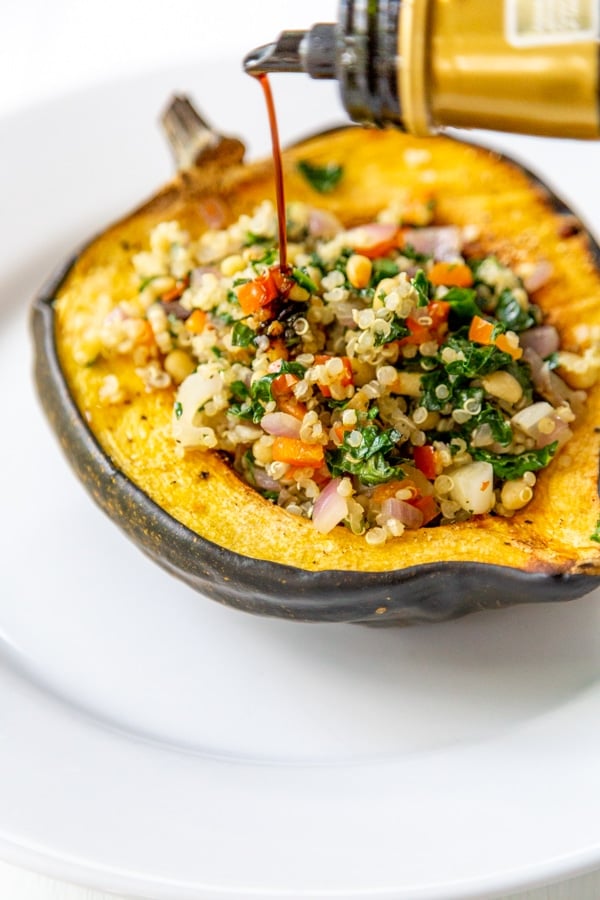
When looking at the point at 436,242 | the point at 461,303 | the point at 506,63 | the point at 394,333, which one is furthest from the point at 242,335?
the point at 506,63

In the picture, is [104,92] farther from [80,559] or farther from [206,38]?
[80,559]

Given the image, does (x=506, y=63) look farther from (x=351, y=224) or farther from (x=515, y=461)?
(x=351, y=224)

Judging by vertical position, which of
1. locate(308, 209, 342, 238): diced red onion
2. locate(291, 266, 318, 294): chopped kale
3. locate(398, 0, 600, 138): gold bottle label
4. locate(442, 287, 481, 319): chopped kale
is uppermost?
locate(398, 0, 600, 138): gold bottle label

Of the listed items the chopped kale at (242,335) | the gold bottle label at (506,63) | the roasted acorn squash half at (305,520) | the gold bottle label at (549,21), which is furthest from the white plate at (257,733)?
the gold bottle label at (549,21)

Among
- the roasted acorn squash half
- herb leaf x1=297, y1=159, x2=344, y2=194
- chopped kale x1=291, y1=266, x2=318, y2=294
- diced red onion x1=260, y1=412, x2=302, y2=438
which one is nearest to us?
the roasted acorn squash half

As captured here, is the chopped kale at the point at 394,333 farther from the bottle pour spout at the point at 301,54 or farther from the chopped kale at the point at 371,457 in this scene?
the bottle pour spout at the point at 301,54

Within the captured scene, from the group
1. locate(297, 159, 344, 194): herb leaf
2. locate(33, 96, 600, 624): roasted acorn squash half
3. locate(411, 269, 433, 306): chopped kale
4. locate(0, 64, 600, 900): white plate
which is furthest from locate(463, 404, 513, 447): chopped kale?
locate(297, 159, 344, 194): herb leaf

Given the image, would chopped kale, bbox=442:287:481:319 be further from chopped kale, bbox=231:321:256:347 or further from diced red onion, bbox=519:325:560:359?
chopped kale, bbox=231:321:256:347

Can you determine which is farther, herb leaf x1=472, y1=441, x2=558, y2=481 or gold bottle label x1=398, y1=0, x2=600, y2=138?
herb leaf x1=472, y1=441, x2=558, y2=481
